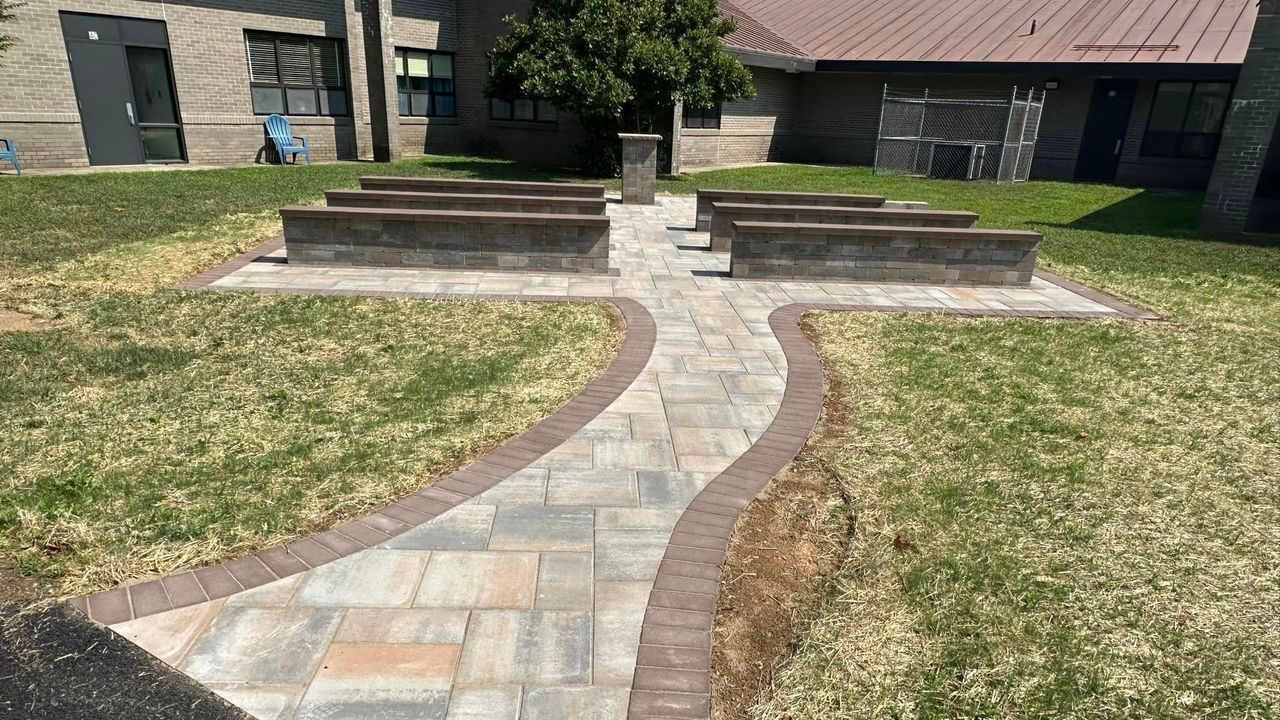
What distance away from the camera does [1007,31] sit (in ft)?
84.4

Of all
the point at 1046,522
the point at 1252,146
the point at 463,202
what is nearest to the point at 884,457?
the point at 1046,522

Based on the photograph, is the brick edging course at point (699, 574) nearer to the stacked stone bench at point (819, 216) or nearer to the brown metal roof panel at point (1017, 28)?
the stacked stone bench at point (819, 216)

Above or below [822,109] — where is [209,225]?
below

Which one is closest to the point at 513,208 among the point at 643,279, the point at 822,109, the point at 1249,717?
the point at 643,279

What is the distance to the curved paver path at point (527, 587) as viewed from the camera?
2.81 meters

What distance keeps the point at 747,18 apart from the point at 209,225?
871 inches

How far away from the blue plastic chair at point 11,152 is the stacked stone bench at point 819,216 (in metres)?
14.7

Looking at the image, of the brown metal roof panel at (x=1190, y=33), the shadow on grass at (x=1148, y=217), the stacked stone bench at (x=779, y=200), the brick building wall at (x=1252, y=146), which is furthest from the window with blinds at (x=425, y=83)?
the brown metal roof panel at (x=1190, y=33)

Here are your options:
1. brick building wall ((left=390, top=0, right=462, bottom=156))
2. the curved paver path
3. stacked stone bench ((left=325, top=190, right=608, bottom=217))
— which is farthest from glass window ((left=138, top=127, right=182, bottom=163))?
the curved paver path

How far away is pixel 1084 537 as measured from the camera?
13.0ft

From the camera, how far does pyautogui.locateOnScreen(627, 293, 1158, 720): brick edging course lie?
2842 mm

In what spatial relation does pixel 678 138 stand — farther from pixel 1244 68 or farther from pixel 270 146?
pixel 1244 68

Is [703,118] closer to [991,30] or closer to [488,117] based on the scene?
[488,117]

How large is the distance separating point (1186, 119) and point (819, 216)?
1756 cm
